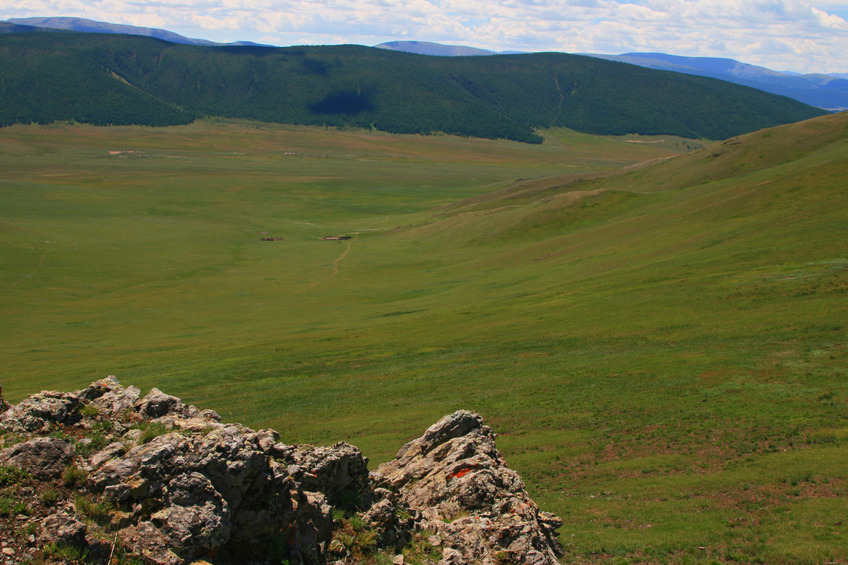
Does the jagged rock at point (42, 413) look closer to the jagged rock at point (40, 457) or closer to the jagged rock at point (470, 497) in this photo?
the jagged rock at point (40, 457)

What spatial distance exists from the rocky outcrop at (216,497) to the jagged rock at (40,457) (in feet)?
0.06

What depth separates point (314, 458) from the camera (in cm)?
1642

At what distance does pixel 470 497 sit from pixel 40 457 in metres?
10.2

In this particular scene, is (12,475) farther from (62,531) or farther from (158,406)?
(158,406)

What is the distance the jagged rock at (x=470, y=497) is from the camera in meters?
16.0

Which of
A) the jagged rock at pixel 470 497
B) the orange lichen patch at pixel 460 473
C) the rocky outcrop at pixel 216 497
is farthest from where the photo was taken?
the orange lichen patch at pixel 460 473

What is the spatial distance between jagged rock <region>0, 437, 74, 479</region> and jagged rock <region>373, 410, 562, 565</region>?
8378 millimetres

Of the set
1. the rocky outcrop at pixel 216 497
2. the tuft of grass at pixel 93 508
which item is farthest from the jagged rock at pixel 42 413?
the tuft of grass at pixel 93 508

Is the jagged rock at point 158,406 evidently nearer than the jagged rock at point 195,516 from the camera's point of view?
No

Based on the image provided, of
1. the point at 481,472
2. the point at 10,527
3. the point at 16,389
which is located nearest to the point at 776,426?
the point at 481,472

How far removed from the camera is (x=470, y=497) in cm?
1777

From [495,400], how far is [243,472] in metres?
23.7

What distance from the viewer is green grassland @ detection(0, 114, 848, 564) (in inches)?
922

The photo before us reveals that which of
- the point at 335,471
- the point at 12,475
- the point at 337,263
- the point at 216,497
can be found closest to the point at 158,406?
the point at 12,475
